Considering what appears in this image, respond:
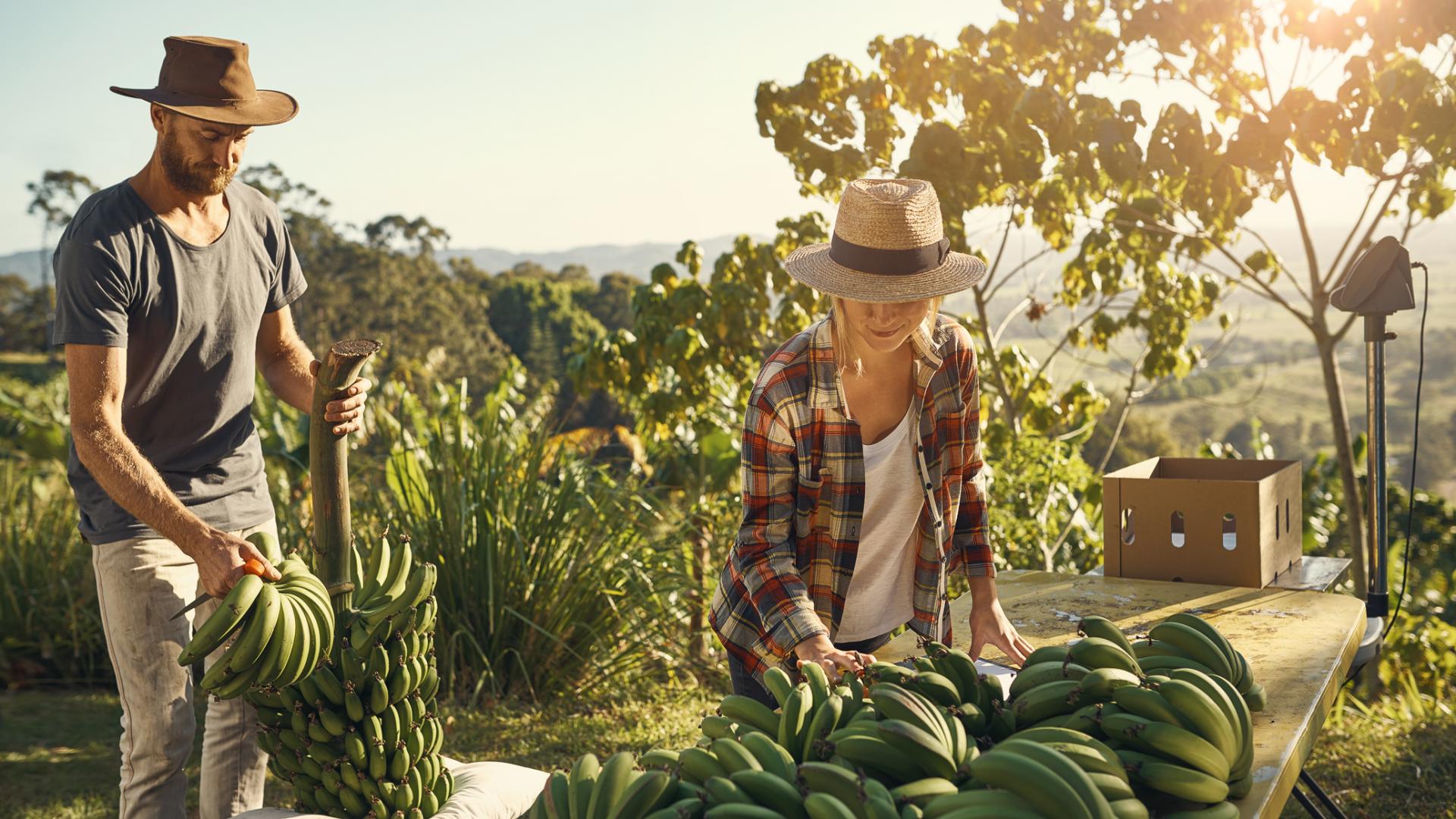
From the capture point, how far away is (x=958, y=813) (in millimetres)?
1233

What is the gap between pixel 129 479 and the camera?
7.84 feet

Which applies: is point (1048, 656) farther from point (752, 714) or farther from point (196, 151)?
point (196, 151)

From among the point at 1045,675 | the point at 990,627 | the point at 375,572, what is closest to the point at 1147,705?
the point at 1045,675

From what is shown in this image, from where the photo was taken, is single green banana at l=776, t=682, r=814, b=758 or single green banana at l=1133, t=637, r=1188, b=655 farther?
single green banana at l=1133, t=637, r=1188, b=655

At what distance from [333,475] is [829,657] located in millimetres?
997

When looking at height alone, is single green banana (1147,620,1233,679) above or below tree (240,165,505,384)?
below

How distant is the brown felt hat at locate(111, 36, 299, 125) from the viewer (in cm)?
255

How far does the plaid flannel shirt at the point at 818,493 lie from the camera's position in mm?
2244

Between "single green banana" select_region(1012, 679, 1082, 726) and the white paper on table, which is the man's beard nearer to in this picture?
the white paper on table

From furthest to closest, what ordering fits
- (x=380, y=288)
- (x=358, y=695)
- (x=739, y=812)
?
(x=380, y=288)
(x=358, y=695)
(x=739, y=812)

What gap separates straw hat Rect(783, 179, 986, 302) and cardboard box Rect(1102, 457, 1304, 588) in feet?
3.89

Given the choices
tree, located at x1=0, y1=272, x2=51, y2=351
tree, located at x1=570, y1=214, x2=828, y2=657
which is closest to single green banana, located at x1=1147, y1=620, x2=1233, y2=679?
tree, located at x1=570, y1=214, x2=828, y2=657

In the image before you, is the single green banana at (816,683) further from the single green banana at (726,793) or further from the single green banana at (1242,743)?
the single green banana at (1242,743)

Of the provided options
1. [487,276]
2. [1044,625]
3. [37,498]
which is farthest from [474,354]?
[1044,625]
